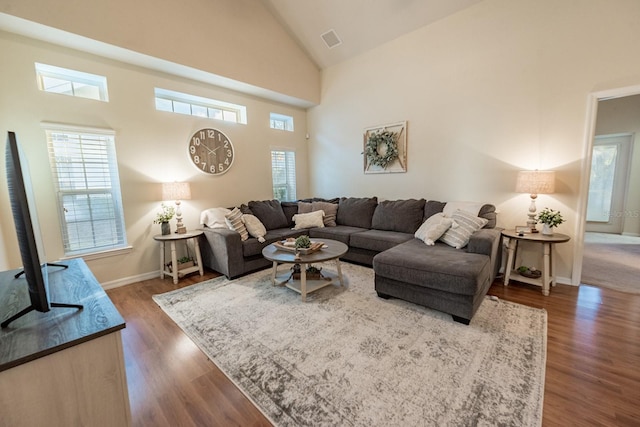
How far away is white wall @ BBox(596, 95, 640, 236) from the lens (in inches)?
196

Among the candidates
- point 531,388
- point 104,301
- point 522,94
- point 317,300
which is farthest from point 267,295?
point 522,94

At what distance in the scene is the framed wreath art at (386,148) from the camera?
4.16 meters

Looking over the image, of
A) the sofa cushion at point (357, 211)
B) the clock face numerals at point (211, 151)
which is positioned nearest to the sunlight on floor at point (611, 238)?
the sofa cushion at point (357, 211)

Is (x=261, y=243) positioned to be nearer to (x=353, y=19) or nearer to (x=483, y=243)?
(x=483, y=243)

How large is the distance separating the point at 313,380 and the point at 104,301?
1234 millimetres

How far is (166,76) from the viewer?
139 inches

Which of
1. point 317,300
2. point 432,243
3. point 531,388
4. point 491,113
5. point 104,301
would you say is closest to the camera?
point 104,301

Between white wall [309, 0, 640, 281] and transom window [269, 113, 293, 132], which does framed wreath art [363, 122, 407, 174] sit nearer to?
white wall [309, 0, 640, 281]

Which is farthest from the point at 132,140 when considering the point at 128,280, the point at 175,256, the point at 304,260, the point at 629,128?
the point at 629,128

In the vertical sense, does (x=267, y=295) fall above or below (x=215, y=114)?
below

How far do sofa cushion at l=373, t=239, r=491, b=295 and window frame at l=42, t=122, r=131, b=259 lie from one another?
3.16m

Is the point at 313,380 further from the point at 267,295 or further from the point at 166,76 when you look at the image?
the point at 166,76

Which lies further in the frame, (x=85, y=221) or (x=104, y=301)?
(x=85, y=221)

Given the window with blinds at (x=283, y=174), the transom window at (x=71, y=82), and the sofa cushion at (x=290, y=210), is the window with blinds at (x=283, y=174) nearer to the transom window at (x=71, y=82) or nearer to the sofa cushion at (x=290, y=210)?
the sofa cushion at (x=290, y=210)
